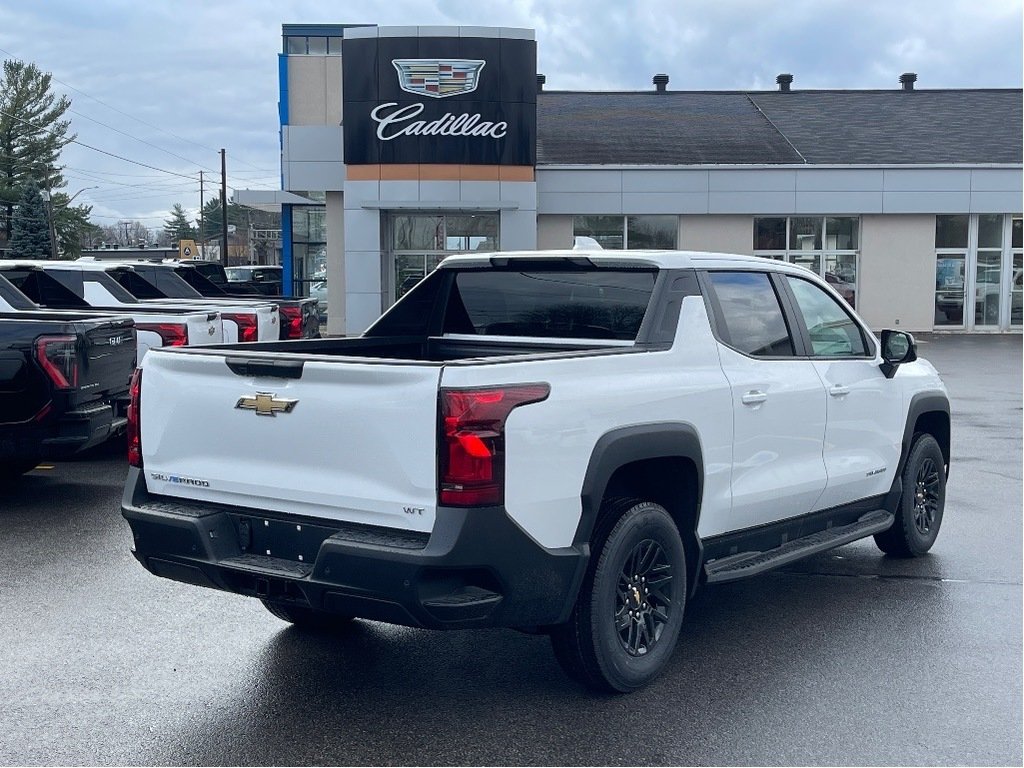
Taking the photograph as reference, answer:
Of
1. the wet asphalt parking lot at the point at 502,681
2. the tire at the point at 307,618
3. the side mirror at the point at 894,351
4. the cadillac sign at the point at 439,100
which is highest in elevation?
the cadillac sign at the point at 439,100

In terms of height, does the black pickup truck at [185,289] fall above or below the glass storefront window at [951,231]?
below

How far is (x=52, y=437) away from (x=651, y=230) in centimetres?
2379

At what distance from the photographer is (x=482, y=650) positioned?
5.54m

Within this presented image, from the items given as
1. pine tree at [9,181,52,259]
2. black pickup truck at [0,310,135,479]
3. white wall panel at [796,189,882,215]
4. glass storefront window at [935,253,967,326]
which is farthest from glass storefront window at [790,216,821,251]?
pine tree at [9,181,52,259]

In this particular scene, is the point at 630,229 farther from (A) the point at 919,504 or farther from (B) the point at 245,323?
(A) the point at 919,504

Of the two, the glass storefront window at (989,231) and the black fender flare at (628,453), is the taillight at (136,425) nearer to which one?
the black fender flare at (628,453)

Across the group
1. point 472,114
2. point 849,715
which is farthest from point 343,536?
point 472,114

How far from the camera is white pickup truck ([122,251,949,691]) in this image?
429 cm

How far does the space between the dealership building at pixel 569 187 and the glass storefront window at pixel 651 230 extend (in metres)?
0.04

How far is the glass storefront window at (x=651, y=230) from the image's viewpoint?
30.7 meters

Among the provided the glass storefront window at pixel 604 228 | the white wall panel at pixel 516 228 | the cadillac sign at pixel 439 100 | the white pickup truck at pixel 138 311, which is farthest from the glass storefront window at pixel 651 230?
the white pickup truck at pixel 138 311

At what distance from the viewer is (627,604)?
4.95 metres

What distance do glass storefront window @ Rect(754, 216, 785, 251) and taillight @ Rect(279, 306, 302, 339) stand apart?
61.0 ft

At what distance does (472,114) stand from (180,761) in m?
24.9
